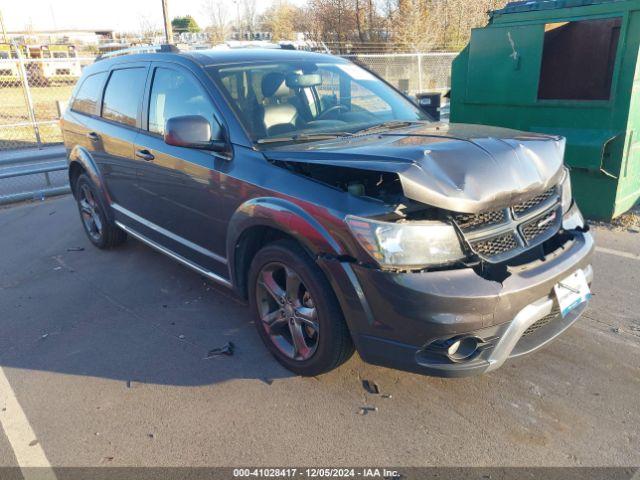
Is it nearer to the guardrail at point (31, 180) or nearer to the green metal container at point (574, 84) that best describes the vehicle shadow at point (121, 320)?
the guardrail at point (31, 180)

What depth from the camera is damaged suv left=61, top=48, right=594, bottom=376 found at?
2.52 m

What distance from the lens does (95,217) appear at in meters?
5.64

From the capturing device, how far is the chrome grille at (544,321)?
2781 mm

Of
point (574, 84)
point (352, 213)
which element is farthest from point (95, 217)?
point (574, 84)

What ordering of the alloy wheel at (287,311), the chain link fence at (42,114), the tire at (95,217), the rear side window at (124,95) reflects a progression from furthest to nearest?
the chain link fence at (42,114), the tire at (95,217), the rear side window at (124,95), the alloy wheel at (287,311)

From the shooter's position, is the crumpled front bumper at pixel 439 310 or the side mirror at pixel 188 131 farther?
the side mirror at pixel 188 131

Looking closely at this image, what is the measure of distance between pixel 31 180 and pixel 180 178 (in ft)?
23.9

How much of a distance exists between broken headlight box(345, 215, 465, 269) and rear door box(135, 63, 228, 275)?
4.10ft

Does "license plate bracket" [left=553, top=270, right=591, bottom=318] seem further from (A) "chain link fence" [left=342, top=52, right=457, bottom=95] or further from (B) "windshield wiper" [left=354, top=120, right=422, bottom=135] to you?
(A) "chain link fence" [left=342, top=52, right=457, bottom=95]

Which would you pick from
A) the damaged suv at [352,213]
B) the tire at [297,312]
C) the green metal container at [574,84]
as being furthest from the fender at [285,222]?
the green metal container at [574,84]

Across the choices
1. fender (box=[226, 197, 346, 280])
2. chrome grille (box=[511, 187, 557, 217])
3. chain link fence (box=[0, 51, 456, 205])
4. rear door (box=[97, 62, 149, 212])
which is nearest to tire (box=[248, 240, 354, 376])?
fender (box=[226, 197, 346, 280])

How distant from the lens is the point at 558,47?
6.54 metres

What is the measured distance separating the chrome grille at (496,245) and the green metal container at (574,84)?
10.7 ft

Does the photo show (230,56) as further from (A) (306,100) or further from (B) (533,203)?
(B) (533,203)
